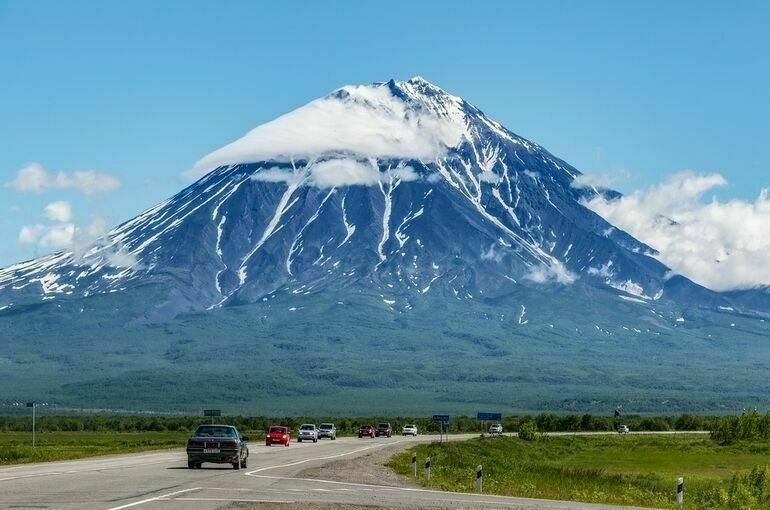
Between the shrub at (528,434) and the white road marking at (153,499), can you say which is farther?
the shrub at (528,434)

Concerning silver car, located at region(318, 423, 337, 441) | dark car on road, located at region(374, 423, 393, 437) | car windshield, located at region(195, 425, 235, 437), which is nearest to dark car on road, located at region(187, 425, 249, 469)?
car windshield, located at region(195, 425, 235, 437)

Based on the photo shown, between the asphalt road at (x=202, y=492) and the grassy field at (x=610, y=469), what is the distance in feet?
Result: 12.5

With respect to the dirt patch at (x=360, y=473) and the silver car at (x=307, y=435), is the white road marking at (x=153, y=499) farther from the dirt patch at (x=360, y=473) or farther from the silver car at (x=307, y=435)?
the silver car at (x=307, y=435)

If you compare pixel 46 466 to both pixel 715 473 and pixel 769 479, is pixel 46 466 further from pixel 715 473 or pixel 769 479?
pixel 715 473

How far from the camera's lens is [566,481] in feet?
155

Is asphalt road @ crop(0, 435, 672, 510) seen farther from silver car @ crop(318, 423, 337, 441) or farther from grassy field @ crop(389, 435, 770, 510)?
silver car @ crop(318, 423, 337, 441)

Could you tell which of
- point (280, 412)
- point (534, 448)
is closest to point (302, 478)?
point (534, 448)

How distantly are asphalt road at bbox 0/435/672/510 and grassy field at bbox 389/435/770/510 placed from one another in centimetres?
382

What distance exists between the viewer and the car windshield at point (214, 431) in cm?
4509

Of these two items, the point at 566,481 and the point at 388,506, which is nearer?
the point at 388,506

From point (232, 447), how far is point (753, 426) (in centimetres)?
6542

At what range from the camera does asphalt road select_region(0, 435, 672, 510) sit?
28641 mm

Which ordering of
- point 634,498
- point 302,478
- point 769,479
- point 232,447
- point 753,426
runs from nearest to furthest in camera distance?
point 634,498 → point 302,478 → point 232,447 → point 769,479 → point 753,426

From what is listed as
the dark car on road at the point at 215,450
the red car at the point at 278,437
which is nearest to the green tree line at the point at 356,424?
the red car at the point at 278,437
